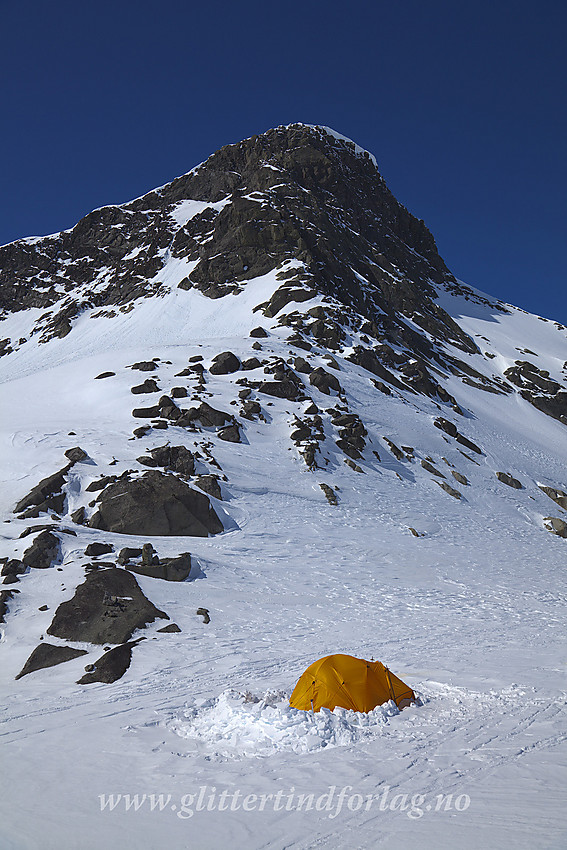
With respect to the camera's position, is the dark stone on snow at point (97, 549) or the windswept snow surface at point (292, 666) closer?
the windswept snow surface at point (292, 666)

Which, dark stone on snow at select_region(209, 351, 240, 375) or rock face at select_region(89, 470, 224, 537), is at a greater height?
dark stone on snow at select_region(209, 351, 240, 375)

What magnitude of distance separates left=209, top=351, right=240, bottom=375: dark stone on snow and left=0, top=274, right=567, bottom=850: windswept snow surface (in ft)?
6.53

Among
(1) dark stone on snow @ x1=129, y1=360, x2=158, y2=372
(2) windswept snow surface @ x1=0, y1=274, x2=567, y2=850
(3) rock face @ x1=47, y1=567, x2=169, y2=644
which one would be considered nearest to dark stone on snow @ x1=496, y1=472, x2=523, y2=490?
(2) windswept snow surface @ x1=0, y1=274, x2=567, y2=850

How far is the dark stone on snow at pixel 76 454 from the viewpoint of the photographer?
838 inches

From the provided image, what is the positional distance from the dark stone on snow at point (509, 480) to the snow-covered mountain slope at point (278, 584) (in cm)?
29

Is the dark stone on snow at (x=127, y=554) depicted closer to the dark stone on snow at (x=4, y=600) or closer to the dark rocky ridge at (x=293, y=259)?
the dark stone on snow at (x=4, y=600)

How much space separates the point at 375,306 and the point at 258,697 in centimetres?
5584

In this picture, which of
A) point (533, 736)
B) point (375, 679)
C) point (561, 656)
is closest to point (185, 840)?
point (375, 679)

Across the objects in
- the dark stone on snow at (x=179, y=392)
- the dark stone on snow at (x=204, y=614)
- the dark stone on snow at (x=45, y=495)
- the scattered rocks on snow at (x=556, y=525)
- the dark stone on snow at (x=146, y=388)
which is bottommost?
the dark stone on snow at (x=204, y=614)

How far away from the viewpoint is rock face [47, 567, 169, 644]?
11.9m

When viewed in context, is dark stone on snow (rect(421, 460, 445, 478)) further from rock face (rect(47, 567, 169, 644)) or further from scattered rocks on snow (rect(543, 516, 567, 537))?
rock face (rect(47, 567, 169, 644))

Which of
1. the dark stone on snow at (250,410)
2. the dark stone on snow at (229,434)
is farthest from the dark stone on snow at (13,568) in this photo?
the dark stone on snow at (250,410)

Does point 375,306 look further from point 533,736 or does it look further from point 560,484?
point 533,736

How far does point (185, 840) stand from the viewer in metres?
5.46
